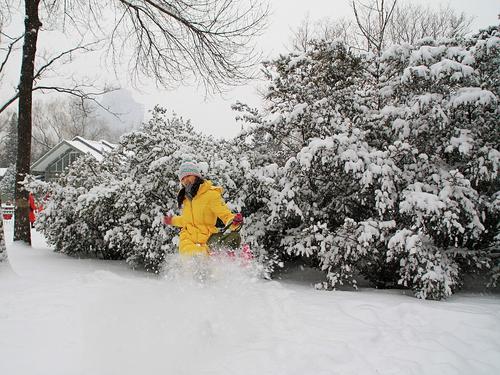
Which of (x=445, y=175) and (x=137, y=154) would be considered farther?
(x=137, y=154)

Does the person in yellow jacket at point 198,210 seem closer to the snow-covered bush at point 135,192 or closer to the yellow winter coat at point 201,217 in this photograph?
the yellow winter coat at point 201,217

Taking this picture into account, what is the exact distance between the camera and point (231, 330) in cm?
373

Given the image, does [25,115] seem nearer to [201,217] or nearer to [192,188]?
[192,188]

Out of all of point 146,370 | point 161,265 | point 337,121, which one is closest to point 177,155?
point 161,265

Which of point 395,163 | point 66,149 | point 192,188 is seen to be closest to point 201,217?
point 192,188

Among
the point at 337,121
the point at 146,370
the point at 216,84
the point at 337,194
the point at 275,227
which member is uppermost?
the point at 216,84

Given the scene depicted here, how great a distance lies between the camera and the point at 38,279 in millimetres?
5418

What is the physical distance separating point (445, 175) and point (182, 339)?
13.3ft

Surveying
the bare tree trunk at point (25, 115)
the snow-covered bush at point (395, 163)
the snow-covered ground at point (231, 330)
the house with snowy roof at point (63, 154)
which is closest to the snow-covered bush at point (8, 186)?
the house with snowy roof at point (63, 154)

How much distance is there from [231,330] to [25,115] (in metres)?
7.14

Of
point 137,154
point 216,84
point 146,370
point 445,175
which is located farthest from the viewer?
point 216,84

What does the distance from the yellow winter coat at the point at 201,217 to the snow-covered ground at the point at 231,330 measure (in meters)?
0.42

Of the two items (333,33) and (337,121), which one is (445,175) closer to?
(337,121)

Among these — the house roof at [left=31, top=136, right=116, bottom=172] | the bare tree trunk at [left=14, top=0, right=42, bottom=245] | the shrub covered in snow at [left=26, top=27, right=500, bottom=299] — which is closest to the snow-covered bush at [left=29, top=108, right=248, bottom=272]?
the shrub covered in snow at [left=26, top=27, right=500, bottom=299]
